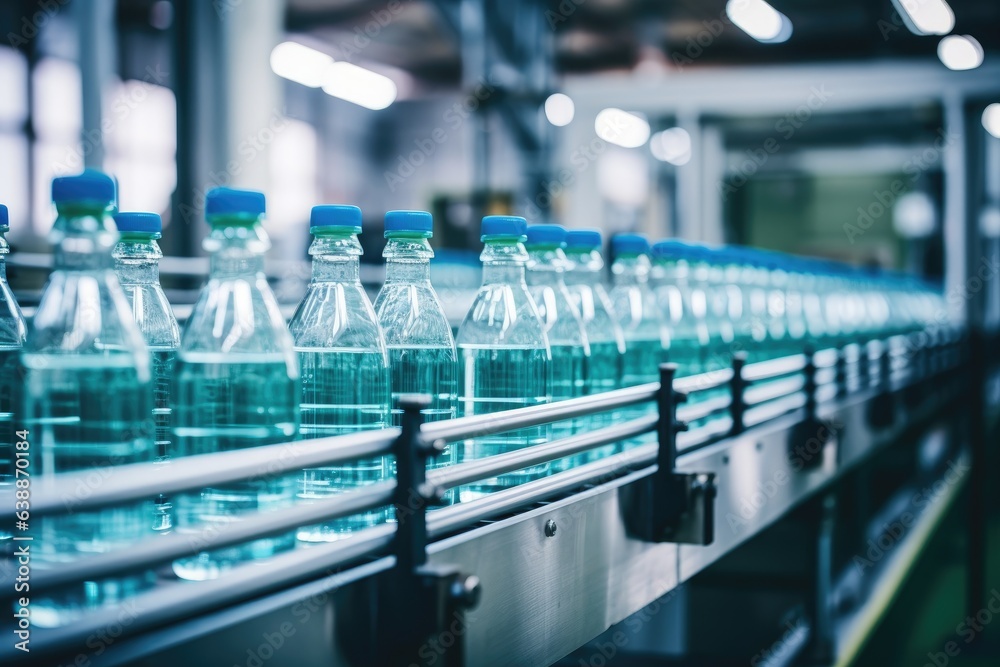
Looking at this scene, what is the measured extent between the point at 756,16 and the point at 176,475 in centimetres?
687

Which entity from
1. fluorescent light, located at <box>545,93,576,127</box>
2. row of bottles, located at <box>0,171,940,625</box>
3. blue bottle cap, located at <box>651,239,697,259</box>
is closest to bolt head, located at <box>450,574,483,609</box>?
row of bottles, located at <box>0,171,940,625</box>

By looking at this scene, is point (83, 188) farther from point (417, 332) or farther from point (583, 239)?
point (583, 239)

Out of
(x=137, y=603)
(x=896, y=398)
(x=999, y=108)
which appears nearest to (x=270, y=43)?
(x=896, y=398)

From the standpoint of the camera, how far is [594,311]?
1268mm

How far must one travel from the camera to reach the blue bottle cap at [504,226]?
0.94 m

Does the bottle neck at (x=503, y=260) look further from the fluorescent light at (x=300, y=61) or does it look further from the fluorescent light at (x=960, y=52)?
the fluorescent light at (x=300, y=61)

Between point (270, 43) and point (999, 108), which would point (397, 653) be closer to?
point (270, 43)

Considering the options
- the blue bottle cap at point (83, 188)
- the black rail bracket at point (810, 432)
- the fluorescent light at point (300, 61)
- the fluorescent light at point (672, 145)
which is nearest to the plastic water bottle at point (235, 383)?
the blue bottle cap at point (83, 188)

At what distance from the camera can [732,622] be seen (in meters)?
2.14

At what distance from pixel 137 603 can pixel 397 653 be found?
0.22 m

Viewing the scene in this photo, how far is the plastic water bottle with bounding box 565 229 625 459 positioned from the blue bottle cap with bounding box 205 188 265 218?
59 centimetres

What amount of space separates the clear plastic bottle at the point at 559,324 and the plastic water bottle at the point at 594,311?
29 millimetres

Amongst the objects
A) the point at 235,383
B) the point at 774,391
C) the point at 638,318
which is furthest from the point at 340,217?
the point at 774,391

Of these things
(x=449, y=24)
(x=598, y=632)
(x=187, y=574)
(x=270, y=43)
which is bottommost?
(x=598, y=632)
